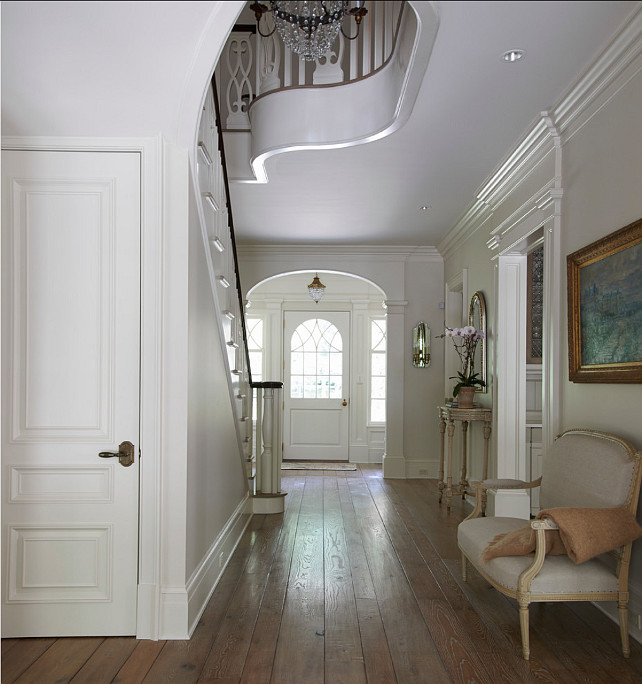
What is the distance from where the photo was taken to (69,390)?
292 cm

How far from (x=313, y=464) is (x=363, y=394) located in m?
1.21

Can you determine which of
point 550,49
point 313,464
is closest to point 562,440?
point 550,49

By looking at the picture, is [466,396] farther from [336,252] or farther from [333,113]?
[333,113]

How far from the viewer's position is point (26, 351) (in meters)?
2.90

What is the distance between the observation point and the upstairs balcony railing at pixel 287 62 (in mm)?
3908

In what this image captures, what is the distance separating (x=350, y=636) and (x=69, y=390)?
5.43 ft

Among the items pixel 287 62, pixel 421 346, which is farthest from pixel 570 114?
pixel 421 346

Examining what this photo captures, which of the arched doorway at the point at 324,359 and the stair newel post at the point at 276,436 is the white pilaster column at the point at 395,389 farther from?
the stair newel post at the point at 276,436

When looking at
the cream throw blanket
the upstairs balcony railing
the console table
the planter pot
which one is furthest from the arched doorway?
the cream throw blanket

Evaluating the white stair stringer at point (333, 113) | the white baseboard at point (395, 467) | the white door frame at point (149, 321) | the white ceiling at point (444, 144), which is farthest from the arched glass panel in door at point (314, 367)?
the white door frame at point (149, 321)

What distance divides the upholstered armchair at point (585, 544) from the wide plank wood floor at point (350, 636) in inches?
8.2

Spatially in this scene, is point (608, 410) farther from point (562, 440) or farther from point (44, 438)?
point (44, 438)

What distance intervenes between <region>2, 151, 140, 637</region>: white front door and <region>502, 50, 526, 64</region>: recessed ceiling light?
68.2 inches

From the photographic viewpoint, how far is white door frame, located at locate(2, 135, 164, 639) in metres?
2.90
